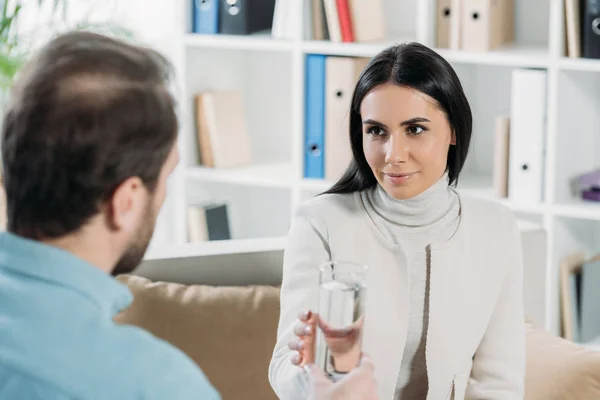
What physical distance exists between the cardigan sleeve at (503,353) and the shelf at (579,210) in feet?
3.94

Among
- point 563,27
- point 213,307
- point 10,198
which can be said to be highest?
point 563,27

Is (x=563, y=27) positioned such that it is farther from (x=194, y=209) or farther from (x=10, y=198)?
(x=10, y=198)

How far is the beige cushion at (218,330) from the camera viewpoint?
2031mm

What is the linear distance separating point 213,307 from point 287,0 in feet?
5.33

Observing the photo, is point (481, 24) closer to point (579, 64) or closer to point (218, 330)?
point (579, 64)

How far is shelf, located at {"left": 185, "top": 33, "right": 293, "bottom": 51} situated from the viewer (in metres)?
3.34

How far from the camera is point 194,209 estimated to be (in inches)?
140

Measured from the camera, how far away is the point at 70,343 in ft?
2.71

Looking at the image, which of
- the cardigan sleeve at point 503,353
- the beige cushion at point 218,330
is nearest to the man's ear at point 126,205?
the cardigan sleeve at point 503,353

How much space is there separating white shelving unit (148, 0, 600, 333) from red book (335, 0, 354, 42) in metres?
0.03

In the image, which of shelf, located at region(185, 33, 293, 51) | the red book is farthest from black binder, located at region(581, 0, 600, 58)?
shelf, located at region(185, 33, 293, 51)


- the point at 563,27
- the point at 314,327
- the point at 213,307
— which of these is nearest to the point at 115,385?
the point at 314,327

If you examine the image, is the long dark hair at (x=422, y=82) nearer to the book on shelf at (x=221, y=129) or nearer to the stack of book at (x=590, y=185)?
the stack of book at (x=590, y=185)

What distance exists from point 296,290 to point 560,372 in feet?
1.80
